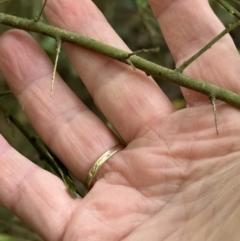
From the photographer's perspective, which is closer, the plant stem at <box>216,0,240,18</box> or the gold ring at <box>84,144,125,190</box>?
the plant stem at <box>216,0,240,18</box>

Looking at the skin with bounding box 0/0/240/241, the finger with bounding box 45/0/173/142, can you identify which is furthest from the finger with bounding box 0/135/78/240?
the finger with bounding box 45/0/173/142

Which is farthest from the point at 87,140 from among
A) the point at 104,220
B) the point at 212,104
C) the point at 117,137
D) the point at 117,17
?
the point at 117,17

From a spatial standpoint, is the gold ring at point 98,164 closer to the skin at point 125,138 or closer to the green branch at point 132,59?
the skin at point 125,138

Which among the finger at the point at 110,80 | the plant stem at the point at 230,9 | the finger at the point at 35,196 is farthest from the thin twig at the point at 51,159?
the plant stem at the point at 230,9

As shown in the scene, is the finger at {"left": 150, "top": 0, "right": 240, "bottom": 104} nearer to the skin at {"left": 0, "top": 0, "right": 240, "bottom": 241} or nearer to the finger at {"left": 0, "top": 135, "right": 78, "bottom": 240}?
the skin at {"left": 0, "top": 0, "right": 240, "bottom": 241}

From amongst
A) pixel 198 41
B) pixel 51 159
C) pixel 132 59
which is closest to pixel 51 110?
pixel 51 159

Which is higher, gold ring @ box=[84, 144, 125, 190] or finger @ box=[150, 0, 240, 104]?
finger @ box=[150, 0, 240, 104]
